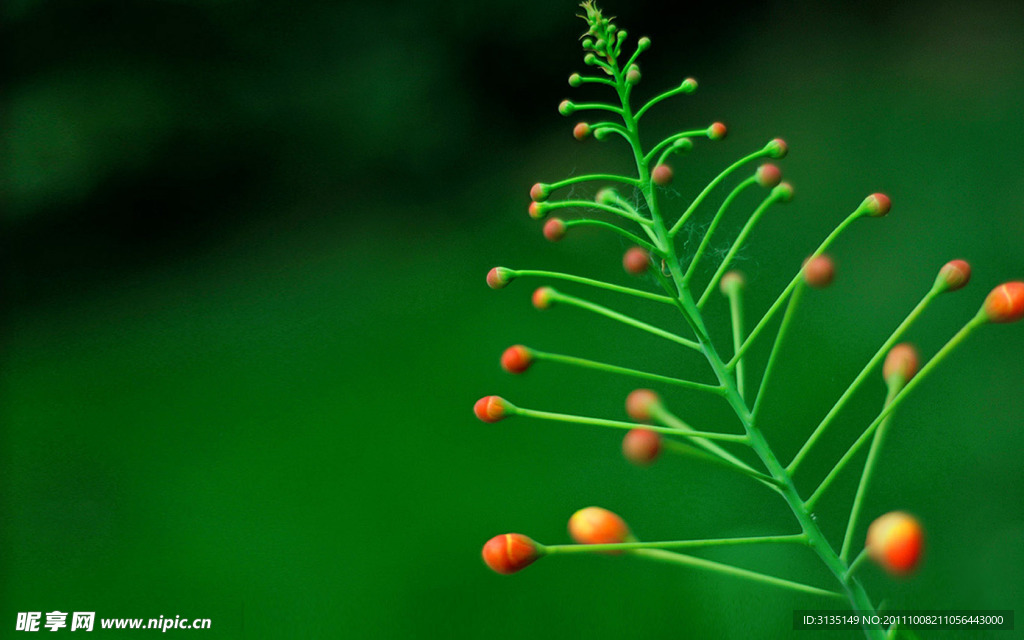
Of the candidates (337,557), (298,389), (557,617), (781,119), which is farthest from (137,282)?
(781,119)

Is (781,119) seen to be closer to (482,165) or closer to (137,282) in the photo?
(482,165)

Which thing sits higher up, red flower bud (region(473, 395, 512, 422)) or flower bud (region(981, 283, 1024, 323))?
red flower bud (region(473, 395, 512, 422))

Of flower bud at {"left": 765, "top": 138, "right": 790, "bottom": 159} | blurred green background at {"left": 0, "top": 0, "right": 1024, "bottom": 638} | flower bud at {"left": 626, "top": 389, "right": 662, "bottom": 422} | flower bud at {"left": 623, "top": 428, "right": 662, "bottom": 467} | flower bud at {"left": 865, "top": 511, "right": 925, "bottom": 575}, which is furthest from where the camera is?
blurred green background at {"left": 0, "top": 0, "right": 1024, "bottom": 638}

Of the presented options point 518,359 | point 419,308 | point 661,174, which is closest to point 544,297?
point 518,359

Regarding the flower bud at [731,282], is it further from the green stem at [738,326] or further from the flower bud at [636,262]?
the flower bud at [636,262]

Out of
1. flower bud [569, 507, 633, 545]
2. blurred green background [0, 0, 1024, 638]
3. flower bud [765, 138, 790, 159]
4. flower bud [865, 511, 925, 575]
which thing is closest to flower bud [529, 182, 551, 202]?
flower bud [765, 138, 790, 159]

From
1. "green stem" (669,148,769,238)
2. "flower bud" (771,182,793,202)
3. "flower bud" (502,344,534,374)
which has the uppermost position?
"green stem" (669,148,769,238)

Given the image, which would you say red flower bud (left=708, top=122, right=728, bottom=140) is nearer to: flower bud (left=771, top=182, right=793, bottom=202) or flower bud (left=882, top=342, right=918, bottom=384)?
flower bud (left=771, top=182, right=793, bottom=202)

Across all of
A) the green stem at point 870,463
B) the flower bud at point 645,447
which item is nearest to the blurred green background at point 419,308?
the green stem at point 870,463
